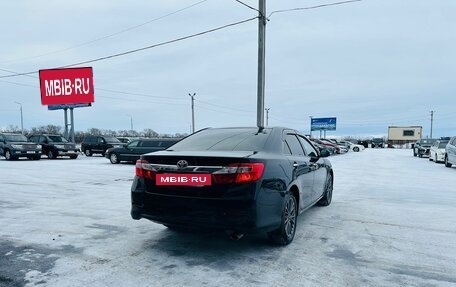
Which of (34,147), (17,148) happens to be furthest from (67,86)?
(17,148)

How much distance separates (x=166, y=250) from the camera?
4.29m

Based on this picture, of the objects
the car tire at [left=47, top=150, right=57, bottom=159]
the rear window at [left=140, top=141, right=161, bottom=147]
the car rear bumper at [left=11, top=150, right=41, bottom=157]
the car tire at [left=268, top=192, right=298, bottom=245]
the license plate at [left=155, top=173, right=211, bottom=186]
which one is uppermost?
the license plate at [left=155, top=173, right=211, bottom=186]

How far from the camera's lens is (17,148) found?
20.6m

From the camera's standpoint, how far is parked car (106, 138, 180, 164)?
57.3 ft

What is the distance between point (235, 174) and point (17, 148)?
2102cm

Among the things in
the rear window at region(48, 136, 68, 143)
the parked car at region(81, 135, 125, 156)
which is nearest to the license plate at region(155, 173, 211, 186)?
the rear window at region(48, 136, 68, 143)

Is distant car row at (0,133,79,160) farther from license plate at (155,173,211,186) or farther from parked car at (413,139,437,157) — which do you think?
parked car at (413,139,437,157)

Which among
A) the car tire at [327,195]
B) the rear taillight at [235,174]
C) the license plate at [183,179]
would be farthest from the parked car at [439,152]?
the license plate at [183,179]

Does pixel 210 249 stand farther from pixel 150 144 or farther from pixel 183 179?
pixel 150 144

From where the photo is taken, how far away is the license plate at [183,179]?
3.80 metres

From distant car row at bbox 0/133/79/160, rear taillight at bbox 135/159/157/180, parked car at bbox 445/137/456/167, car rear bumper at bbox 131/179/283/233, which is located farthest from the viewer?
distant car row at bbox 0/133/79/160

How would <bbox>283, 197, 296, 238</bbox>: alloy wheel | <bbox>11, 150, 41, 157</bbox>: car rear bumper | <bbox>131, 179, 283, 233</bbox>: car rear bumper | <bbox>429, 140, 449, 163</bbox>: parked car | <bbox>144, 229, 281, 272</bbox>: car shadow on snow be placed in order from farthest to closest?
<bbox>11, 150, 41, 157</bbox>: car rear bumper
<bbox>429, 140, 449, 163</bbox>: parked car
<bbox>283, 197, 296, 238</bbox>: alloy wheel
<bbox>144, 229, 281, 272</bbox>: car shadow on snow
<bbox>131, 179, 283, 233</bbox>: car rear bumper

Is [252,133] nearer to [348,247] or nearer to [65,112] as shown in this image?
[348,247]

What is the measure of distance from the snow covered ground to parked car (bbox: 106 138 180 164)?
33.7 feet
